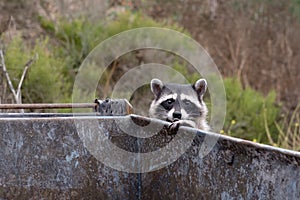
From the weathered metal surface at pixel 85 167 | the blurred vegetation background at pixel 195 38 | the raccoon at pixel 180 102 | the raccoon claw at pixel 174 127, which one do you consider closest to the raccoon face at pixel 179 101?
the raccoon at pixel 180 102

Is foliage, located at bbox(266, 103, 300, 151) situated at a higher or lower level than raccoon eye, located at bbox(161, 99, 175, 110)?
lower

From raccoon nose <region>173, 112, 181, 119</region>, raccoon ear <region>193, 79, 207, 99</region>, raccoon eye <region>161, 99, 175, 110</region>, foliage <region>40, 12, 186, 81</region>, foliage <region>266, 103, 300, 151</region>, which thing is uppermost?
foliage <region>40, 12, 186, 81</region>

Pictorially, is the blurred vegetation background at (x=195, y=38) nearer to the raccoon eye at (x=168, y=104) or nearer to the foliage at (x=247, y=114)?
the foliage at (x=247, y=114)

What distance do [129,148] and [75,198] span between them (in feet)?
1.36

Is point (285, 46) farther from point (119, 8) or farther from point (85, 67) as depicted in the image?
point (85, 67)

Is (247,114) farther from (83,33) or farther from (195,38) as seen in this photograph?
(195,38)

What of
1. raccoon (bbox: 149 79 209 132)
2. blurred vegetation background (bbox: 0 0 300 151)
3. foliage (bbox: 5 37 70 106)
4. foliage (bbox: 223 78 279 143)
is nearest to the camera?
raccoon (bbox: 149 79 209 132)

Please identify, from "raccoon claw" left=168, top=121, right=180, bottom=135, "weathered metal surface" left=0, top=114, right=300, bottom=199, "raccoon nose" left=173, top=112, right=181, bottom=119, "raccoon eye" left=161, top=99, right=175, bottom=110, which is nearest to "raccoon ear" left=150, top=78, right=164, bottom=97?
"raccoon eye" left=161, top=99, right=175, bottom=110

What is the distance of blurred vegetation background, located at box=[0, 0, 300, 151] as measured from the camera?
8.47 metres

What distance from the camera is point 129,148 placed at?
3375 mm

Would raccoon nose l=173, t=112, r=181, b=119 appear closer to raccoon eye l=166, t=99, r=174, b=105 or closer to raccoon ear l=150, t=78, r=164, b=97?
raccoon eye l=166, t=99, r=174, b=105

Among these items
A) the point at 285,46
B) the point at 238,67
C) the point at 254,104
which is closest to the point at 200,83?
the point at 254,104

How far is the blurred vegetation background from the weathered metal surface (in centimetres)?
347

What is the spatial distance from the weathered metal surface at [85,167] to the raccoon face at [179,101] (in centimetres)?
213
